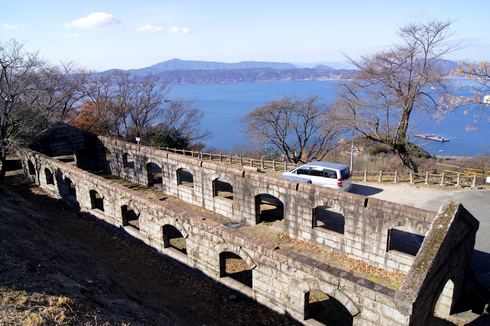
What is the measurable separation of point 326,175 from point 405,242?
490 centimetres

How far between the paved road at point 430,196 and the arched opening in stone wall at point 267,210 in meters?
4.51

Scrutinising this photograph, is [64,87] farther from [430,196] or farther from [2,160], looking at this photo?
[430,196]

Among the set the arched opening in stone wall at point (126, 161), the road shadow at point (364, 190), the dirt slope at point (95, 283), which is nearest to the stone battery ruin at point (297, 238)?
the dirt slope at point (95, 283)

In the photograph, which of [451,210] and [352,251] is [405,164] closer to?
[352,251]

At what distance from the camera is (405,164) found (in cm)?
2672

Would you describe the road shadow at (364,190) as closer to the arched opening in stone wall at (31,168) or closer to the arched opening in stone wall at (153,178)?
the arched opening in stone wall at (153,178)

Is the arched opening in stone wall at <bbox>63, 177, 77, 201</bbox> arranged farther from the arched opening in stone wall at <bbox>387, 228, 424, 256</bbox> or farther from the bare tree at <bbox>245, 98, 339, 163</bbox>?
the bare tree at <bbox>245, 98, 339, 163</bbox>

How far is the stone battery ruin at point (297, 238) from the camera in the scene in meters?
8.51

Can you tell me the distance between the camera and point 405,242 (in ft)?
47.7

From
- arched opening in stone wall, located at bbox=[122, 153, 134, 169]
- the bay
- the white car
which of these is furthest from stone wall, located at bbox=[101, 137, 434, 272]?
the bay

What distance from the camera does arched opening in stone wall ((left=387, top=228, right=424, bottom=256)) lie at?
13844 mm

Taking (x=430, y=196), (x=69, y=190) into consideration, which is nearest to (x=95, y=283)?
(x=69, y=190)

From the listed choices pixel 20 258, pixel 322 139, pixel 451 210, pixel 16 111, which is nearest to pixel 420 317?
pixel 451 210

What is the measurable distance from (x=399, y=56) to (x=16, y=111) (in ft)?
82.3
